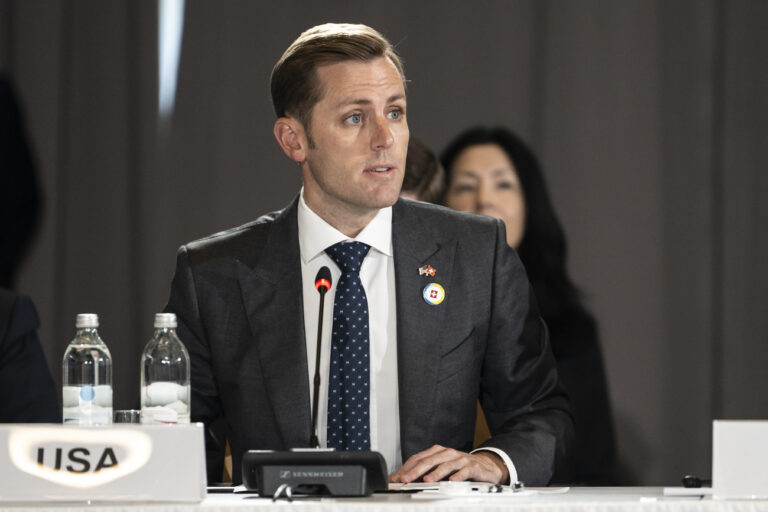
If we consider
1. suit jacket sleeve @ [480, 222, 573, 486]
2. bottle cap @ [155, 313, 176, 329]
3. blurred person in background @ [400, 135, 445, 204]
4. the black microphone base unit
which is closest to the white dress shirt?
suit jacket sleeve @ [480, 222, 573, 486]

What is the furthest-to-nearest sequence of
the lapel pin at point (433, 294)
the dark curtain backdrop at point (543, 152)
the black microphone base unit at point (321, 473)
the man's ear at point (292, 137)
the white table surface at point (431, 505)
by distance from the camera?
the dark curtain backdrop at point (543, 152) < the man's ear at point (292, 137) < the lapel pin at point (433, 294) < the black microphone base unit at point (321, 473) < the white table surface at point (431, 505)

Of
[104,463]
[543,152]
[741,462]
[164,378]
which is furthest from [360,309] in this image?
[543,152]

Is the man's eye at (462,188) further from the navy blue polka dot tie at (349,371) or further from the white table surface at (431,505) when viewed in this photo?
the white table surface at (431,505)

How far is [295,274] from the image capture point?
2.33 metres

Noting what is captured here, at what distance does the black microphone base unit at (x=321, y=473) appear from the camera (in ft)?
5.12

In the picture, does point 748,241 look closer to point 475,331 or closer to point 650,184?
point 650,184

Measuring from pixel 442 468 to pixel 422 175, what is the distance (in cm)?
198

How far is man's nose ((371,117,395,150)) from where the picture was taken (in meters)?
2.22

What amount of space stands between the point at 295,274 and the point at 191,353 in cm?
28

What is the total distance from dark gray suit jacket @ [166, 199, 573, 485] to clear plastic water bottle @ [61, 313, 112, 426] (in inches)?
15.1

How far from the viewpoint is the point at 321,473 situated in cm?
157

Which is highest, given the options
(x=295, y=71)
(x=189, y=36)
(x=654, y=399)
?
(x=189, y=36)

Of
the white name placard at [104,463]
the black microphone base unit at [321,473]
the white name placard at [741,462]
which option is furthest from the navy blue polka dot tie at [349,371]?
the white name placard at [741,462]

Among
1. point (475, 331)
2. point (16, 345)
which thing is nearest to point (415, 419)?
point (475, 331)
